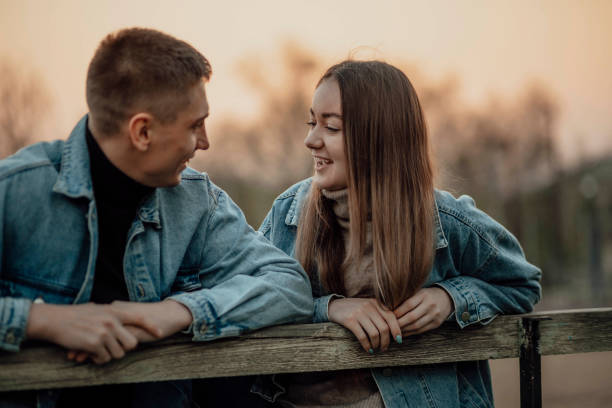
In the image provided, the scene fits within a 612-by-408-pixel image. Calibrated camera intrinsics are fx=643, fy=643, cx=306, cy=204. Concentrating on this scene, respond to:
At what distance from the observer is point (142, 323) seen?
154 centimetres

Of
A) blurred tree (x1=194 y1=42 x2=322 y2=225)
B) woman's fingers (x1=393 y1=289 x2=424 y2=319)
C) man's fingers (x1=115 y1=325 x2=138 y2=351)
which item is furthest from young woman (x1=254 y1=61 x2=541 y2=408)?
blurred tree (x1=194 y1=42 x2=322 y2=225)

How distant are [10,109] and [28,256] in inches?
548

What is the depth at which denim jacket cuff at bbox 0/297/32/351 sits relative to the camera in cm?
145

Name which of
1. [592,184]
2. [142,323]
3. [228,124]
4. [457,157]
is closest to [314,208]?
[142,323]

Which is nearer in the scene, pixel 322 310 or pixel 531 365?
pixel 531 365

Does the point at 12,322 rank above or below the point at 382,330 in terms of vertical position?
above

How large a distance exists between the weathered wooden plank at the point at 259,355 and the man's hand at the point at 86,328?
0.16 ft

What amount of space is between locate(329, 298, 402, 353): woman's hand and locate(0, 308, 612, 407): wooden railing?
0.03 metres

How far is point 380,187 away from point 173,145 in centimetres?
70

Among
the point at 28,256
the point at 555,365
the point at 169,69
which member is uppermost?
the point at 169,69

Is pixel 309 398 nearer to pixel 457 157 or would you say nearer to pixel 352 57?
pixel 352 57

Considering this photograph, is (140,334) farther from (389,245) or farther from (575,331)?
(575,331)

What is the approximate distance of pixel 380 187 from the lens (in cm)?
212

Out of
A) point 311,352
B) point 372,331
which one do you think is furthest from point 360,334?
point 311,352
